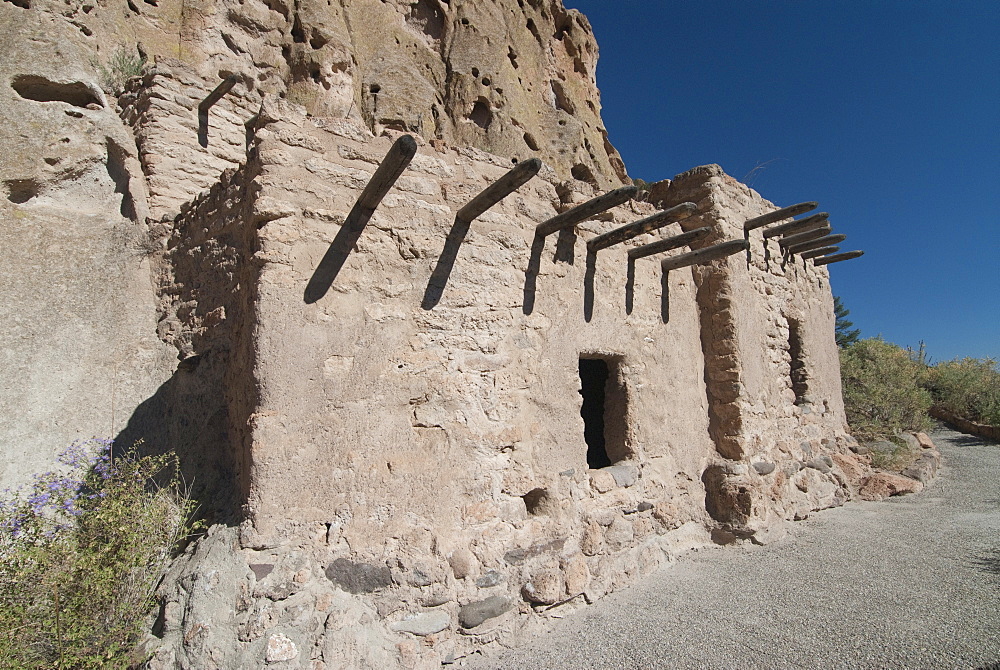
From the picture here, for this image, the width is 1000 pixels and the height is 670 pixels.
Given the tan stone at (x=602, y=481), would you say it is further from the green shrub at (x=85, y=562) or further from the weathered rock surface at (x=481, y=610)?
the green shrub at (x=85, y=562)

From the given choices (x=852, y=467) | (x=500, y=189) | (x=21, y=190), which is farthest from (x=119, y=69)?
(x=852, y=467)

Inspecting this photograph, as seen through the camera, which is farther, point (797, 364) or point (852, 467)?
point (852, 467)

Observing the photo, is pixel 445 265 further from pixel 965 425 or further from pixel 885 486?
pixel 965 425

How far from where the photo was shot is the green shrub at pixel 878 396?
8336 mm

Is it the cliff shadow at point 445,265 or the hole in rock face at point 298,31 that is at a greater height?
the hole in rock face at point 298,31

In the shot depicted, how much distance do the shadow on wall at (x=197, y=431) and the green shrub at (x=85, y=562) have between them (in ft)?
0.39

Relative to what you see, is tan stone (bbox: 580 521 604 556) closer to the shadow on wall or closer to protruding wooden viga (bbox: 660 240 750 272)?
the shadow on wall

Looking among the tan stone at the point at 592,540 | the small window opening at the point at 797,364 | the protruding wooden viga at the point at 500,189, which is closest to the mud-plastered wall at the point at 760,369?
the small window opening at the point at 797,364

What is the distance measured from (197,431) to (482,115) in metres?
7.96

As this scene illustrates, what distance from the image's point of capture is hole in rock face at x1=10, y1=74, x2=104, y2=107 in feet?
14.2

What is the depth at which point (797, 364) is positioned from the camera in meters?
6.21

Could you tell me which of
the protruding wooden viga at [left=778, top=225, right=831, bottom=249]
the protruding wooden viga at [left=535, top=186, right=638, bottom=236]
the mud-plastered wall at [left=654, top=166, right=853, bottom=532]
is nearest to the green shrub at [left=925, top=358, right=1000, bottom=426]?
the mud-plastered wall at [left=654, top=166, right=853, bottom=532]

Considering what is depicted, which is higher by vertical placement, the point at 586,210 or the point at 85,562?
the point at 586,210

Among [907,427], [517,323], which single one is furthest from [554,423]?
[907,427]
